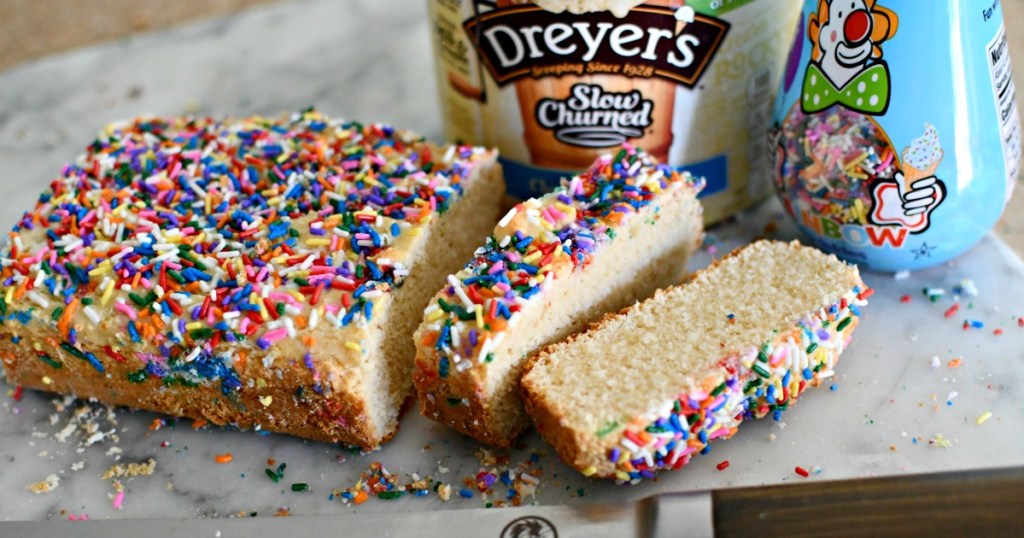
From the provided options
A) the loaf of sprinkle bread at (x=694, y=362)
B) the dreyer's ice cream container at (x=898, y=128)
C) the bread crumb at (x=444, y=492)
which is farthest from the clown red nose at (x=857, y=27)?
the bread crumb at (x=444, y=492)

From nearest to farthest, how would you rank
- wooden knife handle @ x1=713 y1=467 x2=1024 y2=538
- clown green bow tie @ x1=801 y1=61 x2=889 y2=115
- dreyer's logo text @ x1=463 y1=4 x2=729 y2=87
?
wooden knife handle @ x1=713 y1=467 x2=1024 y2=538 → clown green bow tie @ x1=801 y1=61 x2=889 y2=115 → dreyer's logo text @ x1=463 y1=4 x2=729 y2=87

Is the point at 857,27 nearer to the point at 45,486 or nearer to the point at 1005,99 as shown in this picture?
the point at 1005,99

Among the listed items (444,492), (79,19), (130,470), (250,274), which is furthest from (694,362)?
(79,19)

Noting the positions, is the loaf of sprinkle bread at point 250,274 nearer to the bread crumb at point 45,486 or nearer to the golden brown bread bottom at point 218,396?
the golden brown bread bottom at point 218,396

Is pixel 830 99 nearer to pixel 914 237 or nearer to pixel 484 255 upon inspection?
pixel 914 237

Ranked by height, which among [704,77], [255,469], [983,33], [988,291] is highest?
[983,33]

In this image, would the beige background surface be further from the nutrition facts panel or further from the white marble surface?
the nutrition facts panel

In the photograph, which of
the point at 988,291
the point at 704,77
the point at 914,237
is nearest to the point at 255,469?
the point at 704,77

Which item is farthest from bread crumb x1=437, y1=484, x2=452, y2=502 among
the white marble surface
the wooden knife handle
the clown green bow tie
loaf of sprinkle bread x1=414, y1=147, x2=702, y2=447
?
the clown green bow tie
